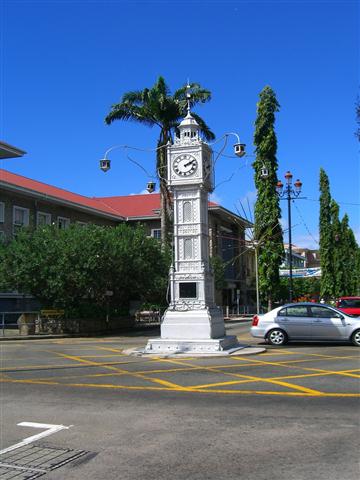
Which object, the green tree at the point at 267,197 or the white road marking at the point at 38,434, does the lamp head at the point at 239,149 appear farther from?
the green tree at the point at 267,197

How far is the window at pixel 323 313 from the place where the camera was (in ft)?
59.3

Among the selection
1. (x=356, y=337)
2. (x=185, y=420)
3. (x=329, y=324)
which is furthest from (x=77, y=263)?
(x=185, y=420)

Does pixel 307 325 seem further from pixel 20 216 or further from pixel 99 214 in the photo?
pixel 99 214

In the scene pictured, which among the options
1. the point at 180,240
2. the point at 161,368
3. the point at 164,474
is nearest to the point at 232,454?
the point at 164,474

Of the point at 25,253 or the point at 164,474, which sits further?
the point at 25,253

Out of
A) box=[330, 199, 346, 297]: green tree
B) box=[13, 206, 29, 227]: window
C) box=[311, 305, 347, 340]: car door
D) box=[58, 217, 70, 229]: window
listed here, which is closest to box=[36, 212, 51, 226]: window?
box=[13, 206, 29, 227]: window

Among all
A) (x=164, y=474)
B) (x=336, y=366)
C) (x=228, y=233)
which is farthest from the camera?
(x=228, y=233)

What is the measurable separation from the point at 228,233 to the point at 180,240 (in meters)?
44.5

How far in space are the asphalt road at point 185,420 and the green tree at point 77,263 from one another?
13.0 meters

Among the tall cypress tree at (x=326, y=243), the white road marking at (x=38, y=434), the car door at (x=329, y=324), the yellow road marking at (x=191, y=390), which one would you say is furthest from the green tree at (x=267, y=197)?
the white road marking at (x=38, y=434)

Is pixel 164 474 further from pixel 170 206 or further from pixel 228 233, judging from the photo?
pixel 228 233

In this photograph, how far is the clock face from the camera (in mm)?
17906

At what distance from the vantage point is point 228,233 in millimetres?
61938

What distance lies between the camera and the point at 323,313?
18.2 metres
